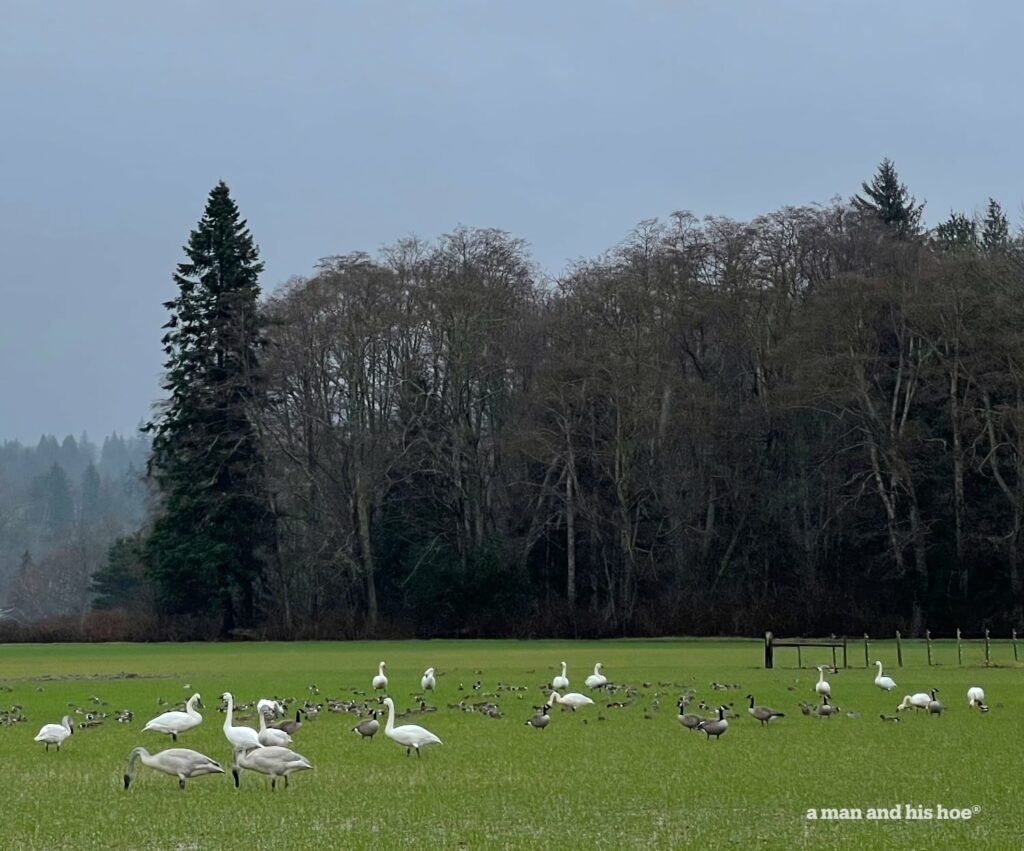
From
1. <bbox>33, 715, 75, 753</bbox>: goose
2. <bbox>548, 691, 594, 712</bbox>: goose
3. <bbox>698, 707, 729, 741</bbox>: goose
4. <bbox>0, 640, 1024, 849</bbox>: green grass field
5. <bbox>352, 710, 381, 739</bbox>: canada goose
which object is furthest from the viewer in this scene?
<bbox>548, 691, 594, 712</bbox>: goose

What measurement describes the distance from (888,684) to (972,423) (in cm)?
3743

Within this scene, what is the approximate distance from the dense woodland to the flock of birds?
37926 millimetres

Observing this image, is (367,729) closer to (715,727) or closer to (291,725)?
(291,725)

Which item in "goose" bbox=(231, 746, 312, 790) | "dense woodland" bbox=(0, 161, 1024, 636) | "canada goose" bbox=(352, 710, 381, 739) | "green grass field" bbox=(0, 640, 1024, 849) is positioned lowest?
"green grass field" bbox=(0, 640, 1024, 849)

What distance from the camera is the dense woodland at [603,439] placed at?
69.1m

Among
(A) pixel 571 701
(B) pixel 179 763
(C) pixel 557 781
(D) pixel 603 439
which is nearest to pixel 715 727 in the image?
(C) pixel 557 781

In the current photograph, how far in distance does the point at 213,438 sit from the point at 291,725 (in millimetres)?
58830

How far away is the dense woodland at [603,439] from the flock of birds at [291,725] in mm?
37926

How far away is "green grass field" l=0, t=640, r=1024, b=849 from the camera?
14242 mm

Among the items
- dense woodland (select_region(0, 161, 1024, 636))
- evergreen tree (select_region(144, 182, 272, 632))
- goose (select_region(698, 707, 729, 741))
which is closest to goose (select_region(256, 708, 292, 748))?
goose (select_region(698, 707, 729, 741))

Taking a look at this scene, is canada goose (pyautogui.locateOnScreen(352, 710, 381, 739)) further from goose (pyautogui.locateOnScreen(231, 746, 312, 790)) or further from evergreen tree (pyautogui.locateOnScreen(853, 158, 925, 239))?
evergreen tree (pyautogui.locateOnScreen(853, 158, 925, 239))

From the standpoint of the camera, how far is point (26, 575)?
161875 mm

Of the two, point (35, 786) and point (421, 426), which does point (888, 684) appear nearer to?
point (35, 786)

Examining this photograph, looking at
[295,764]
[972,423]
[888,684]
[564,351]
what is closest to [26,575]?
[564,351]
